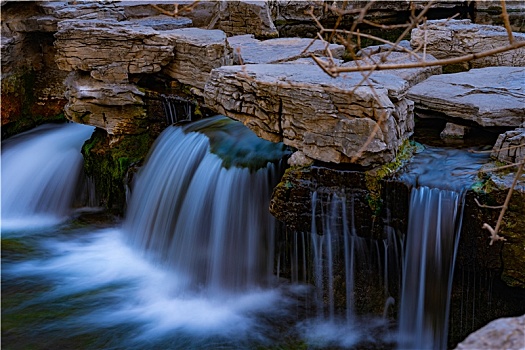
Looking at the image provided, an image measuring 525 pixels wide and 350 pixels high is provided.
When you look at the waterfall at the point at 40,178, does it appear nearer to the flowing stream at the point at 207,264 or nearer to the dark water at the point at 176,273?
the flowing stream at the point at 207,264

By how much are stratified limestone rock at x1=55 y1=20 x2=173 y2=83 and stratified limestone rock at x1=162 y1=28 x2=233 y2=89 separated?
0.13m

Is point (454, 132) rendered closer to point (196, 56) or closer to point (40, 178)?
point (196, 56)

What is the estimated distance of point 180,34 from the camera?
7.50 m

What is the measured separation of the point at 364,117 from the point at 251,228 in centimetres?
164

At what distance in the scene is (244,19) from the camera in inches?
368

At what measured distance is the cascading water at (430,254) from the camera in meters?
4.73

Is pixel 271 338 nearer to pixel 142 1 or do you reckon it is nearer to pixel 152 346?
pixel 152 346

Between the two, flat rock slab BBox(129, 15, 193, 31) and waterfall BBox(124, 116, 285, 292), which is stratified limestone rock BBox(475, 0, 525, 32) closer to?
flat rock slab BBox(129, 15, 193, 31)

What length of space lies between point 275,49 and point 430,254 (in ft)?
12.5

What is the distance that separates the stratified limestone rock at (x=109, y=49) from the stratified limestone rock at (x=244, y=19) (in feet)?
7.16

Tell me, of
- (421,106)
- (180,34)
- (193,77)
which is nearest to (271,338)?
(421,106)

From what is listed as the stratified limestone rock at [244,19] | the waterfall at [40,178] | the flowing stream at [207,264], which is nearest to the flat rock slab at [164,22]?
the stratified limestone rock at [244,19]

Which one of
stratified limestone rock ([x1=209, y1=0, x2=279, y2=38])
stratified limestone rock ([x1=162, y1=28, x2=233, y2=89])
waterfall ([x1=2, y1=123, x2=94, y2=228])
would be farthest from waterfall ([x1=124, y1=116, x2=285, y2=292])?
stratified limestone rock ([x1=209, y1=0, x2=279, y2=38])

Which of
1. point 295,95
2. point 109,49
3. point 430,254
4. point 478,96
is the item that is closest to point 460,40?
point 478,96
